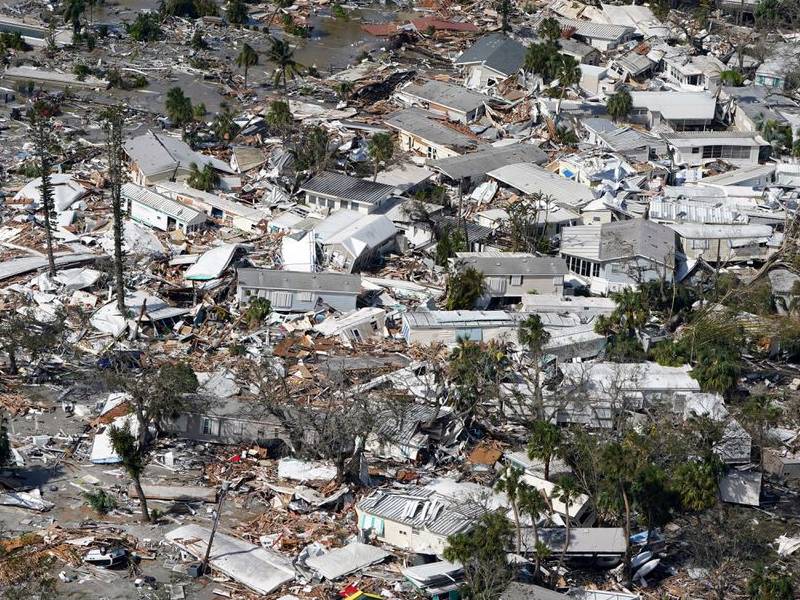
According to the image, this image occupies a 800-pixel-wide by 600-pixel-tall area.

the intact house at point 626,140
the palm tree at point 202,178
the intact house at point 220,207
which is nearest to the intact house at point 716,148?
the intact house at point 626,140

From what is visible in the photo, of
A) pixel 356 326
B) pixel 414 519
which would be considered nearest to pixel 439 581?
pixel 414 519

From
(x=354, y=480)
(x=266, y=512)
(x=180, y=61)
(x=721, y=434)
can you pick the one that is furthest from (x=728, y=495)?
(x=180, y=61)

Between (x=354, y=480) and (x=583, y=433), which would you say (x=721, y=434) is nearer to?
(x=583, y=433)

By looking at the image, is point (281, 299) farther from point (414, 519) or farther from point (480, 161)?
point (480, 161)

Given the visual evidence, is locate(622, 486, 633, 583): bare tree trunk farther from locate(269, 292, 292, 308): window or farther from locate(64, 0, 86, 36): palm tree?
locate(64, 0, 86, 36): palm tree

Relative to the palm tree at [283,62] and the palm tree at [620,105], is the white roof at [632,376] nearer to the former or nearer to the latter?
the palm tree at [620,105]

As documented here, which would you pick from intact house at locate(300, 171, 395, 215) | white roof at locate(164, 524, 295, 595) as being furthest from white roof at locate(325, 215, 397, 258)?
white roof at locate(164, 524, 295, 595)
